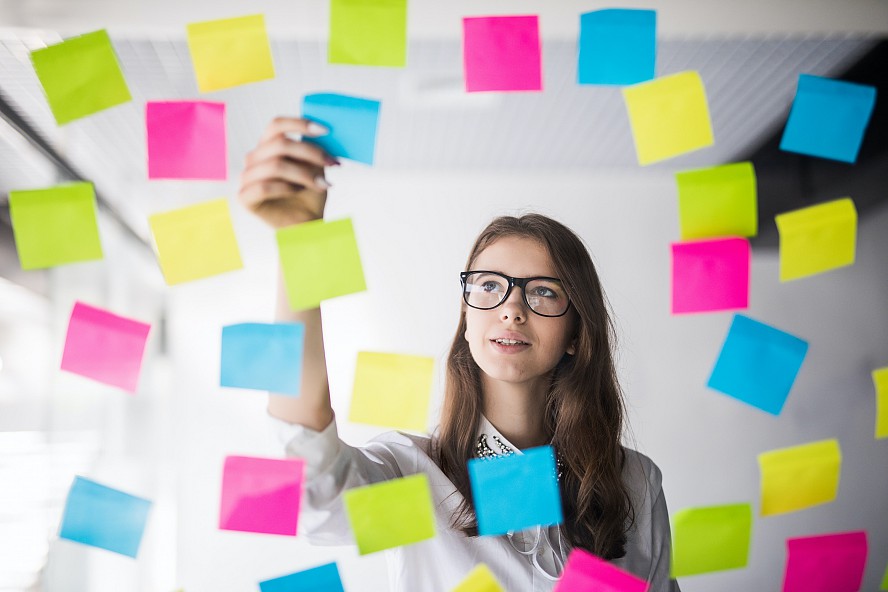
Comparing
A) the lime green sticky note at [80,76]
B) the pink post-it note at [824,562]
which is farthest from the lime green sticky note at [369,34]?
the pink post-it note at [824,562]

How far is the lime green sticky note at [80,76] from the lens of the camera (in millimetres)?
1093

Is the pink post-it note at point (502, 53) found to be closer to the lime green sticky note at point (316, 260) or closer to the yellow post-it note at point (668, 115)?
the yellow post-it note at point (668, 115)

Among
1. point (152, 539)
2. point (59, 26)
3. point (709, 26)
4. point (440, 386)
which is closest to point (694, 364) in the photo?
point (440, 386)

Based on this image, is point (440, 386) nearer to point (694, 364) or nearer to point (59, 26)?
point (694, 364)

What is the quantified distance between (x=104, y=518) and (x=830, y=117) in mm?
1354

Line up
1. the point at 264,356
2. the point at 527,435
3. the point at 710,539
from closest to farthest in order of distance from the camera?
the point at 264,356, the point at 710,539, the point at 527,435

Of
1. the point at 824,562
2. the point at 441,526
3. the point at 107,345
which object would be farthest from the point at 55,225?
the point at 824,562

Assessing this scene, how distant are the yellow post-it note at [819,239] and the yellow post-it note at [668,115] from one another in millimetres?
230

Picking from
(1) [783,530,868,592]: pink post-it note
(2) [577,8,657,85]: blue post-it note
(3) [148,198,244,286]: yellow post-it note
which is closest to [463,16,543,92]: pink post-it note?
(2) [577,8,657,85]: blue post-it note

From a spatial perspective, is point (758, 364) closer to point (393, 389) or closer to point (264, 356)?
point (393, 389)

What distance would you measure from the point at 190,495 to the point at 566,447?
5.65 ft

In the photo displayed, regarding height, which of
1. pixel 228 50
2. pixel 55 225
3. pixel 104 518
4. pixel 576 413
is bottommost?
pixel 104 518

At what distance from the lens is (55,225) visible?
3.65ft

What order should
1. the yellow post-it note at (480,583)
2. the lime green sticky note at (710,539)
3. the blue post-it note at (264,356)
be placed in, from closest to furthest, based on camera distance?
the blue post-it note at (264,356), the yellow post-it note at (480,583), the lime green sticky note at (710,539)
